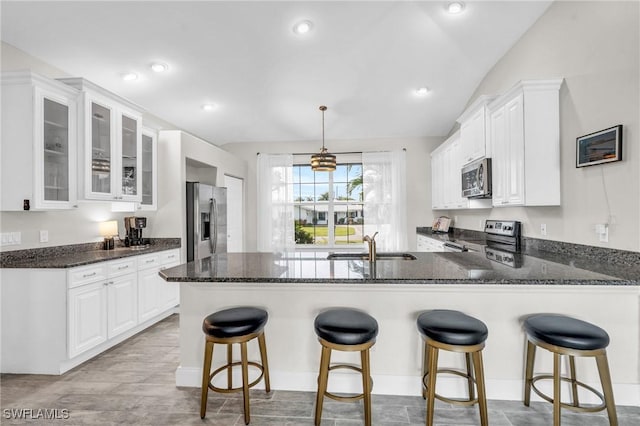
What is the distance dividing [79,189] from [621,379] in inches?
180

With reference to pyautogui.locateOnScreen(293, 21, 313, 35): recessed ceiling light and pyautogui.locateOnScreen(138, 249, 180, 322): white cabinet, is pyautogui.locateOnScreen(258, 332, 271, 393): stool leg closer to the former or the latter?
pyautogui.locateOnScreen(138, 249, 180, 322): white cabinet

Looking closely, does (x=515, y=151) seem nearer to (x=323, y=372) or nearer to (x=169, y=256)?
(x=323, y=372)

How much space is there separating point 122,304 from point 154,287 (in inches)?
19.3

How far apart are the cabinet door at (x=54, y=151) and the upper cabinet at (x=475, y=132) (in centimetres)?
413

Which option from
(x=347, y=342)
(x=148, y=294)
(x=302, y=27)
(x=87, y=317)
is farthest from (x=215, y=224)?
(x=347, y=342)

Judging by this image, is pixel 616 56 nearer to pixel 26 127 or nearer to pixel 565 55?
pixel 565 55

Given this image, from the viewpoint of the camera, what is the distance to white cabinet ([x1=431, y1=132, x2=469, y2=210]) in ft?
14.0

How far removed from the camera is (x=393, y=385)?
7.04 feet

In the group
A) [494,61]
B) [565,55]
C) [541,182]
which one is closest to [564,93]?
[565,55]

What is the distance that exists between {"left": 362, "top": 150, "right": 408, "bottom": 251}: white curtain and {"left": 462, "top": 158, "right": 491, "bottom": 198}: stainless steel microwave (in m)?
1.81

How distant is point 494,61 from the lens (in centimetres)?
369

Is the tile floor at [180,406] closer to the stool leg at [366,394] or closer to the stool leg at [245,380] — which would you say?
the stool leg at [245,380]

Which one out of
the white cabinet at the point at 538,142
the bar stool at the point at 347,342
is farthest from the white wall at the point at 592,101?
the bar stool at the point at 347,342

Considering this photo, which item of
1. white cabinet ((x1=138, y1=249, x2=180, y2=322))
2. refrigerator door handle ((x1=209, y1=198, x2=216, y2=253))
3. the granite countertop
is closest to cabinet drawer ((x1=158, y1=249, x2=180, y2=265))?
white cabinet ((x1=138, y1=249, x2=180, y2=322))
